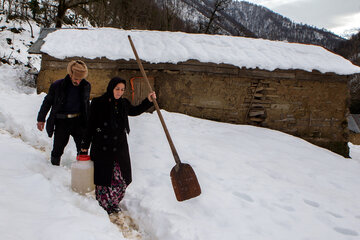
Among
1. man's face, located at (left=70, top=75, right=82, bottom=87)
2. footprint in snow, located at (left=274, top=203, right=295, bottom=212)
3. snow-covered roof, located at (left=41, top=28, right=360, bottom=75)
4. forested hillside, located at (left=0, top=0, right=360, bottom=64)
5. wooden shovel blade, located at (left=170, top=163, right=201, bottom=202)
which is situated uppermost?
forested hillside, located at (left=0, top=0, right=360, bottom=64)

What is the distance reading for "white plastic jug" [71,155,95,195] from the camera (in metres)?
2.63

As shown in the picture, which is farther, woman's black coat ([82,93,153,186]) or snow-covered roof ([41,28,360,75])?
snow-covered roof ([41,28,360,75])

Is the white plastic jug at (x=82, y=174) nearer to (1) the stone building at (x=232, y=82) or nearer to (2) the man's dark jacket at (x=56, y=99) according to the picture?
(2) the man's dark jacket at (x=56, y=99)

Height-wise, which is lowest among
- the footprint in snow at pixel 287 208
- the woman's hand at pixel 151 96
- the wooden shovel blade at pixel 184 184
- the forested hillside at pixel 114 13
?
the footprint in snow at pixel 287 208

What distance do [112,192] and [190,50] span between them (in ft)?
16.3

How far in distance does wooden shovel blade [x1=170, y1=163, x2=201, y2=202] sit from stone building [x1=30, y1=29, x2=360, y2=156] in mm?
3895

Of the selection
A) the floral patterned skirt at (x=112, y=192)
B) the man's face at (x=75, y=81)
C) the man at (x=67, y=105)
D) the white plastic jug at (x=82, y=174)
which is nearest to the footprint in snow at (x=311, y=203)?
the floral patterned skirt at (x=112, y=192)

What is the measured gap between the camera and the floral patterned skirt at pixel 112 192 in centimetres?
268

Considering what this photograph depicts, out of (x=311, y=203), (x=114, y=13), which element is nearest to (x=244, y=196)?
(x=311, y=203)

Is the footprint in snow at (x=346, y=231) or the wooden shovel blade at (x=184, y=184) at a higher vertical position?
the wooden shovel blade at (x=184, y=184)

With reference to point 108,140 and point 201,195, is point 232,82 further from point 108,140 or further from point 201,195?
point 108,140

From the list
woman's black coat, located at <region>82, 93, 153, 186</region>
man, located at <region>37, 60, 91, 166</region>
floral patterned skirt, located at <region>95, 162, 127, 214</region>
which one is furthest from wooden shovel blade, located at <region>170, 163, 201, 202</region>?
man, located at <region>37, 60, 91, 166</region>

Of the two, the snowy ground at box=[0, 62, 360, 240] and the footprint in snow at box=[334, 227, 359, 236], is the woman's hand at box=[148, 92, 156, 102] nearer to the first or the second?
the snowy ground at box=[0, 62, 360, 240]

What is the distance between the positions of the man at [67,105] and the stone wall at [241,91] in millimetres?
3467
